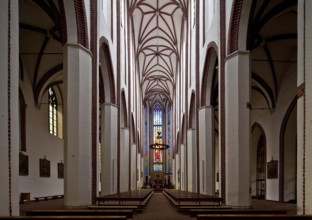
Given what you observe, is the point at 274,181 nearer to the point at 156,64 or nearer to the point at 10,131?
the point at 10,131

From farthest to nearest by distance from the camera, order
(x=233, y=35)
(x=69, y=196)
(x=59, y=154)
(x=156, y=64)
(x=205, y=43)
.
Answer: (x=156, y=64), (x=59, y=154), (x=205, y=43), (x=233, y=35), (x=69, y=196)

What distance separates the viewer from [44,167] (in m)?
22.5

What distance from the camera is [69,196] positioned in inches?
470

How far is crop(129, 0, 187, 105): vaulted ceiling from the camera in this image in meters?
32.9

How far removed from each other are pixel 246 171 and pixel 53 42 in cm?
1172

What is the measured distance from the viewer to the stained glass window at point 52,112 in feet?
79.7

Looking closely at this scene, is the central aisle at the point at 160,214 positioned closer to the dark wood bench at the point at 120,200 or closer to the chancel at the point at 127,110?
the chancel at the point at 127,110

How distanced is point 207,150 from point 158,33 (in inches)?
814

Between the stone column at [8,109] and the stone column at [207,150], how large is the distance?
1270 centimetres

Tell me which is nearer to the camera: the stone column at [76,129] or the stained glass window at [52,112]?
the stone column at [76,129]

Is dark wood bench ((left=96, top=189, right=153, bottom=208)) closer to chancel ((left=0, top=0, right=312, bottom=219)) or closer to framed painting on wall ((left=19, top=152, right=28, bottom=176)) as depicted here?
chancel ((left=0, top=0, right=312, bottom=219))

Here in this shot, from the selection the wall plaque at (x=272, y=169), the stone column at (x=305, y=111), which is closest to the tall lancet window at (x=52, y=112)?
the wall plaque at (x=272, y=169)

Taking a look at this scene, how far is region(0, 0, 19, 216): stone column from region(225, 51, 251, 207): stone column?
24.1 feet

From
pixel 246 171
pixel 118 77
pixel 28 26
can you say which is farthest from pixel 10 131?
pixel 118 77
